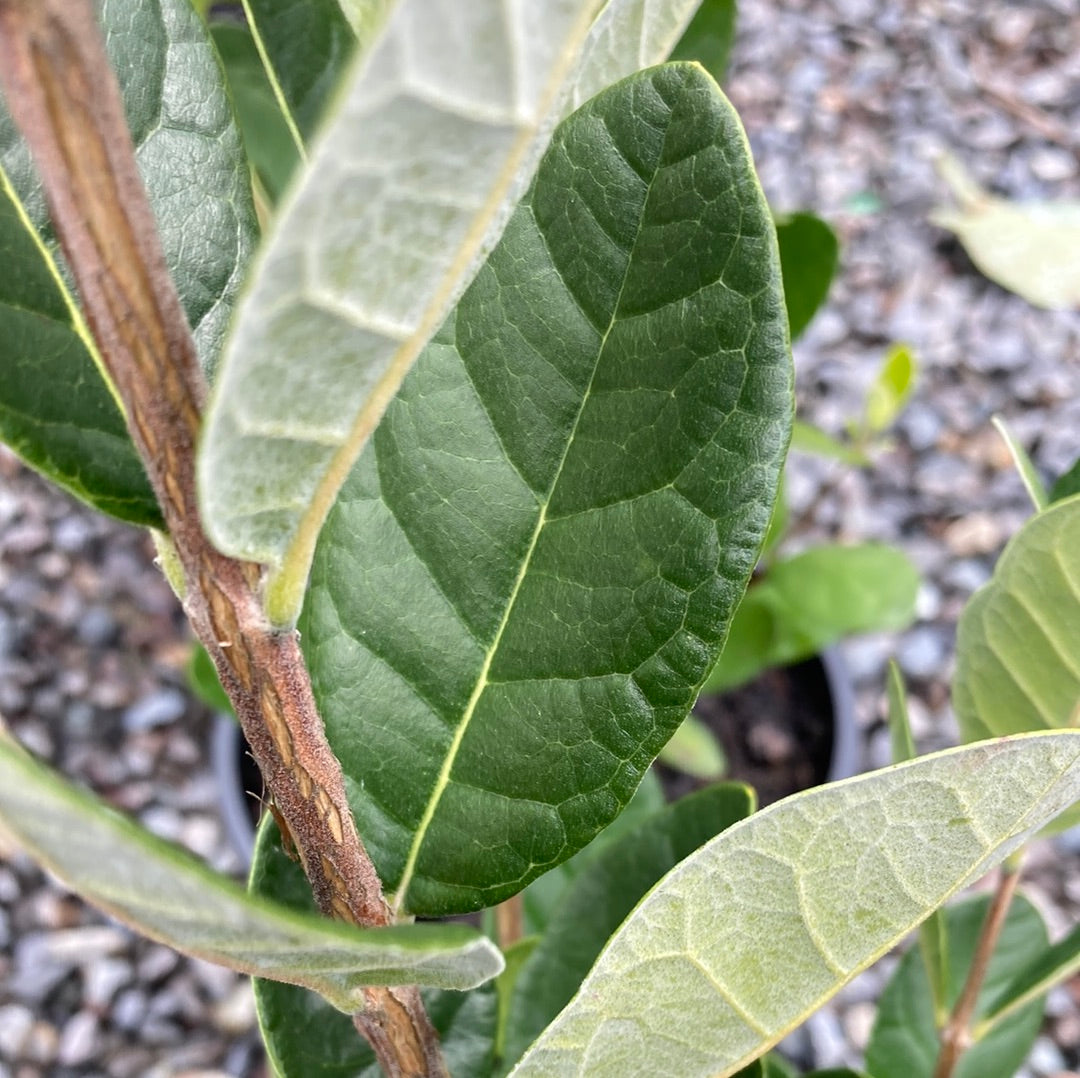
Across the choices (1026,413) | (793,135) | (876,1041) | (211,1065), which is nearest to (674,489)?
(876,1041)

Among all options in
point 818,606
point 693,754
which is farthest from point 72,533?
point 818,606

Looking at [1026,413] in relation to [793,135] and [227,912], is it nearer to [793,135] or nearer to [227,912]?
[793,135]

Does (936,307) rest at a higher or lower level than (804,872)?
lower

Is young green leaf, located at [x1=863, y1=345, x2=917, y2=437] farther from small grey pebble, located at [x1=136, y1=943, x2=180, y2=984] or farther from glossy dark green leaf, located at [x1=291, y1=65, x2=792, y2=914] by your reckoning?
small grey pebble, located at [x1=136, y1=943, x2=180, y2=984]

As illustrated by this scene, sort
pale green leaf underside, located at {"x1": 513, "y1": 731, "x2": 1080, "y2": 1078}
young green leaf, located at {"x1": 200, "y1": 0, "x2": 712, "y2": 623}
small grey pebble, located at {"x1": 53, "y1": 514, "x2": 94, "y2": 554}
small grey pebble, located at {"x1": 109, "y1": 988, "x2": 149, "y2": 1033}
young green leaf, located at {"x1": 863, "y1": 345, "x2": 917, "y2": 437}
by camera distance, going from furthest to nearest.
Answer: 1. small grey pebble, located at {"x1": 53, "y1": 514, "x2": 94, "y2": 554}
2. small grey pebble, located at {"x1": 109, "y1": 988, "x2": 149, "y2": 1033}
3. young green leaf, located at {"x1": 863, "y1": 345, "x2": 917, "y2": 437}
4. pale green leaf underside, located at {"x1": 513, "y1": 731, "x2": 1080, "y2": 1078}
5. young green leaf, located at {"x1": 200, "y1": 0, "x2": 712, "y2": 623}

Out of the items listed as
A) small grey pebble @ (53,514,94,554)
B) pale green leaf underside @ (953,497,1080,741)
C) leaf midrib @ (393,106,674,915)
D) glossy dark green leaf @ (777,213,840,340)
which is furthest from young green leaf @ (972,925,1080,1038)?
small grey pebble @ (53,514,94,554)

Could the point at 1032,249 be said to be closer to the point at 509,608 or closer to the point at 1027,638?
the point at 1027,638

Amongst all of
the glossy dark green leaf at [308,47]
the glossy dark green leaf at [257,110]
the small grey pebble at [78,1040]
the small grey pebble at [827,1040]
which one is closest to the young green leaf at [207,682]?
the glossy dark green leaf at [257,110]

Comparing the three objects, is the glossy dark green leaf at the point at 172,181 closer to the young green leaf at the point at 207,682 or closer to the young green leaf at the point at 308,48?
the young green leaf at the point at 308,48
